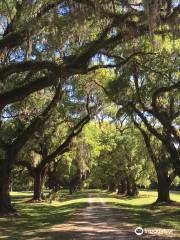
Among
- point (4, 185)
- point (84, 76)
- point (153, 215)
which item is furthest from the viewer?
point (84, 76)

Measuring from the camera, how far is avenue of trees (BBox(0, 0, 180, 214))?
13781 millimetres

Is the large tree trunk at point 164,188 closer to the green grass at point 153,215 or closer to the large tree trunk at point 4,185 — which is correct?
the green grass at point 153,215

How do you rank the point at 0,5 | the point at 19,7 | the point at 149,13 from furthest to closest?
the point at 0,5 < the point at 19,7 < the point at 149,13

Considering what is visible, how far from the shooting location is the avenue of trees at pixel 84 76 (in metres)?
13.8

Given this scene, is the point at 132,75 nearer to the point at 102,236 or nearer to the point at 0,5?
the point at 0,5

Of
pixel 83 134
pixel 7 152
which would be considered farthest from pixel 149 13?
pixel 83 134

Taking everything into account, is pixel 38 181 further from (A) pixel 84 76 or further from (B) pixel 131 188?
(B) pixel 131 188

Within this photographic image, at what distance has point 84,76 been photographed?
1032 inches

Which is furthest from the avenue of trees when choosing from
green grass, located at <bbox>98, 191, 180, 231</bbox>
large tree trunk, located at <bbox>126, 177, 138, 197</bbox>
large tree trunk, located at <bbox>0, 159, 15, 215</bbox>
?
large tree trunk, located at <bbox>126, 177, 138, 197</bbox>

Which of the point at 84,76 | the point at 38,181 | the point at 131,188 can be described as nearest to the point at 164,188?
the point at 38,181

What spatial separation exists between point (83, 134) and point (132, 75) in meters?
12.4

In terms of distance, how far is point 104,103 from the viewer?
3070 centimetres

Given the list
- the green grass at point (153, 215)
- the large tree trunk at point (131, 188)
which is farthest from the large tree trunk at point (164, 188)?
the large tree trunk at point (131, 188)

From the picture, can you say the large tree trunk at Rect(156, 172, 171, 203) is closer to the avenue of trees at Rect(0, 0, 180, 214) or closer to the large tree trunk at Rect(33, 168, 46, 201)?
the avenue of trees at Rect(0, 0, 180, 214)
